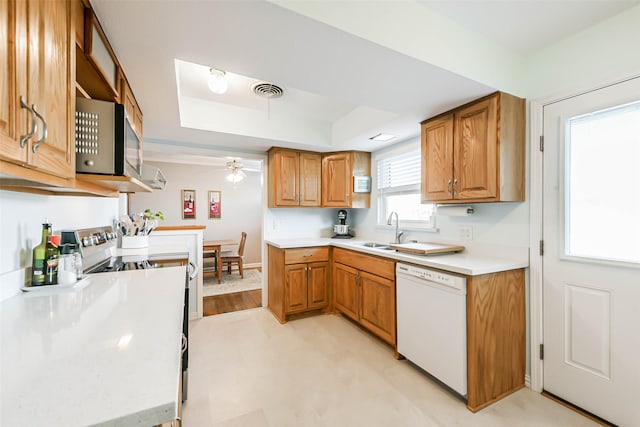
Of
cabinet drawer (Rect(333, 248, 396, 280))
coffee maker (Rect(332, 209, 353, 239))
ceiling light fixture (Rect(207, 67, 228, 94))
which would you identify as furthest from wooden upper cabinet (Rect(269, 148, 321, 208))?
ceiling light fixture (Rect(207, 67, 228, 94))

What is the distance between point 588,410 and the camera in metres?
1.65

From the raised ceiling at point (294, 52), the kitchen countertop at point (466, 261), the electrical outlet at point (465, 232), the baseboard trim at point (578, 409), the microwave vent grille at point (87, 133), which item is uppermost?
the raised ceiling at point (294, 52)

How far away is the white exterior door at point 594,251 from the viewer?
4.91 ft

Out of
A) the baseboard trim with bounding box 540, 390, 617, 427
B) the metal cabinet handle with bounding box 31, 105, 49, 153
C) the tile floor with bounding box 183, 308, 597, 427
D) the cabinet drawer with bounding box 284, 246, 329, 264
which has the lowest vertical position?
the tile floor with bounding box 183, 308, 597, 427

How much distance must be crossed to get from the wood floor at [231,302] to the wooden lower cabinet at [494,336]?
272cm

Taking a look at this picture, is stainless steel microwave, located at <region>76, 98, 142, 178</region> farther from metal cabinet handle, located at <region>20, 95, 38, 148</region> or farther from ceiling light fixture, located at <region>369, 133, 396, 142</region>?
ceiling light fixture, located at <region>369, 133, 396, 142</region>

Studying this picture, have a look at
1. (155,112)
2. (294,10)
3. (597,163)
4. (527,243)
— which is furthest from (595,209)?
(155,112)

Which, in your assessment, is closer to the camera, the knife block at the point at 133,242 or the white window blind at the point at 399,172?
the knife block at the point at 133,242

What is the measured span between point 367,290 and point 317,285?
77cm

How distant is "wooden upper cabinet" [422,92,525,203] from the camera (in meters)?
1.84

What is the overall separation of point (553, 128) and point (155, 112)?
116 inches

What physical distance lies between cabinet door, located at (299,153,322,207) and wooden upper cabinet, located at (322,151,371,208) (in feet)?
0.22

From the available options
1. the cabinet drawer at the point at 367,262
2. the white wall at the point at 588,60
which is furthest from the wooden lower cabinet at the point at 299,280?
the white wall at the point at 588,60

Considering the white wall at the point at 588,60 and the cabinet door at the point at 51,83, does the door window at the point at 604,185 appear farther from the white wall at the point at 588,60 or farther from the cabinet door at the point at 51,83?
the cabinet door at the point at 51,83
